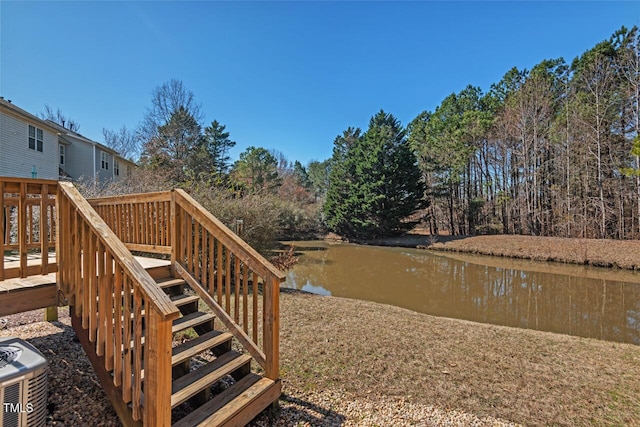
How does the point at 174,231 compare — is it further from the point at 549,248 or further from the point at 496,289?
the point at 549,248

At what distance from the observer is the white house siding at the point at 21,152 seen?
10.3m

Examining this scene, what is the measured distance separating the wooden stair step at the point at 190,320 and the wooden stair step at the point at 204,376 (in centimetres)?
37

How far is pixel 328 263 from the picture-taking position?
1245 cm

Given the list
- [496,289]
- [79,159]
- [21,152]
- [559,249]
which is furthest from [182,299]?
[79,159]

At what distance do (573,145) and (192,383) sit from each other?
68.6ft

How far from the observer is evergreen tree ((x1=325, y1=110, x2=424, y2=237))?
19.9m

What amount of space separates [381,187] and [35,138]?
18.3 m

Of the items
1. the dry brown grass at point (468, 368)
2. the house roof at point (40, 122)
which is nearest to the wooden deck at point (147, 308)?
the dry brown grass at point (468, 368)

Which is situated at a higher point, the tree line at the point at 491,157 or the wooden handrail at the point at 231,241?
the tree line at the point at 491,157

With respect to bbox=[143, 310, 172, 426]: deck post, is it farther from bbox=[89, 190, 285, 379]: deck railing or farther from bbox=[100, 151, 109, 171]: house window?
bbox=[100, 151, 109, 171]: house window

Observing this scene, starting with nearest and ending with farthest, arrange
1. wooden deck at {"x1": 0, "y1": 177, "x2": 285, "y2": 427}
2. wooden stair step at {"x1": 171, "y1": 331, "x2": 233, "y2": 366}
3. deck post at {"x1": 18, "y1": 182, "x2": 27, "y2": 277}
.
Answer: wooden deck at {"x1": 0, "y1": 177, "x2": 285, "y2": 427}
wooden stair step at {"x1": 171, "y1": 331, "x2": 233, "y2": 366}
deck post at {"x1": 18, "y1": 182, "x2": 27, "y2": 277}

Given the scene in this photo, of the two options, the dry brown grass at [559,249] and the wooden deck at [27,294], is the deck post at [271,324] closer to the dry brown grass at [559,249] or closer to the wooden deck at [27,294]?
the wooden deck at [27,294]

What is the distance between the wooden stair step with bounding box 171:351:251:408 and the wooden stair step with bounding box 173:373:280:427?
0.12 metres

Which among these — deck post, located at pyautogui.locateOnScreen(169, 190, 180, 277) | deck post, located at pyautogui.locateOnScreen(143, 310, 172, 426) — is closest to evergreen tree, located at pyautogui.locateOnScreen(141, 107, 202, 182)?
deck post, located at pyautogui.locateOnScreen(169, 190, 180, 277)
